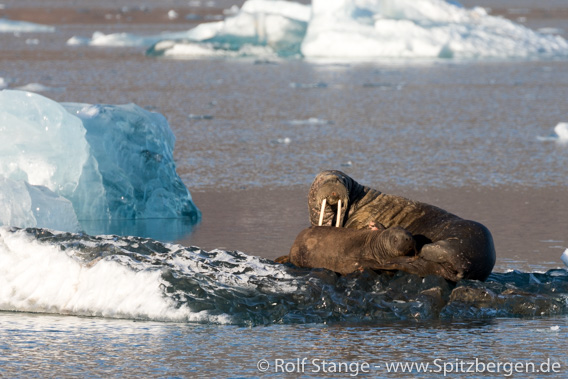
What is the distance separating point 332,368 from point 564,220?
150 inches

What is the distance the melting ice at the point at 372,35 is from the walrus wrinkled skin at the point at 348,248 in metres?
15.7

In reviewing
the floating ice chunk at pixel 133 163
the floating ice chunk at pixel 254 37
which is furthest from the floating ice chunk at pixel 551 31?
the floating ice chunk at pixel 133 163

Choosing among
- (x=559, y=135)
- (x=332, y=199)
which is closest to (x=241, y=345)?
(x=332, y=199)

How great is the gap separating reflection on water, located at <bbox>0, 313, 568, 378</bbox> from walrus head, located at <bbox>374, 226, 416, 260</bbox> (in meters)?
0.59

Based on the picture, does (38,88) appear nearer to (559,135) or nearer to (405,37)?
(559,135)

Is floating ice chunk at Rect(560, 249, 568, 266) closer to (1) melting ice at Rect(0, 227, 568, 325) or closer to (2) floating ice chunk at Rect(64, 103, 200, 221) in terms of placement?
(1) melting ice at Rect(0, 227, 568, 325)

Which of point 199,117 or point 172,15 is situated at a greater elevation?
point 172,15

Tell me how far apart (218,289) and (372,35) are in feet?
54.7

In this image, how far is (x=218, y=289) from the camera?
488 cm

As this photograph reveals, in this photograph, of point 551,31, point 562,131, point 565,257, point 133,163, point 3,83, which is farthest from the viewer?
point 551,31

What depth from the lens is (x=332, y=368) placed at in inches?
154

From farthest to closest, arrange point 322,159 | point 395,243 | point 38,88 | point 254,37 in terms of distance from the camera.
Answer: point 254,37
point 38,88
point 322,159
point 395,243

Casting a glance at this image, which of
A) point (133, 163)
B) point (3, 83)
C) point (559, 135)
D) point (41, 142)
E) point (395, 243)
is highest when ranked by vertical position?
point (41, 142)

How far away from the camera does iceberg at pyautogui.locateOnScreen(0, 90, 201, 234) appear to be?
7.09m
